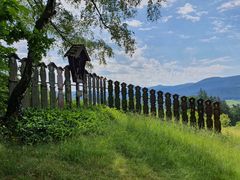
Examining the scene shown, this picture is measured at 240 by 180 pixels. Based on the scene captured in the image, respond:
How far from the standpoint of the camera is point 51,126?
907 centimetres

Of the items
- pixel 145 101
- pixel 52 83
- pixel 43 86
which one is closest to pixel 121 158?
pixel 43 86

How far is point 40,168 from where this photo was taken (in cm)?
691

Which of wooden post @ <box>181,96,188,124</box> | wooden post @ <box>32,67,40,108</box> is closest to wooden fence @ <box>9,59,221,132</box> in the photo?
wooden post @ <box>181,96,188,124</box>

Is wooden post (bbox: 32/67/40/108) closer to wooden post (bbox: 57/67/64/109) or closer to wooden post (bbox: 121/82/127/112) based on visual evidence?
wooden post (bbox: 57/67/64/109)

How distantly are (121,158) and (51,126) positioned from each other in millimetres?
1801

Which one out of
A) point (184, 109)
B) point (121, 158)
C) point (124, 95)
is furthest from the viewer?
point (124, 95)

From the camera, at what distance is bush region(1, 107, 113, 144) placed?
342 inches

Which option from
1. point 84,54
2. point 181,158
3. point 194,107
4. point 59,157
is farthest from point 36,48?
point 194,107

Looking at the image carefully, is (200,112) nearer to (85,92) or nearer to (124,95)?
(124,95)

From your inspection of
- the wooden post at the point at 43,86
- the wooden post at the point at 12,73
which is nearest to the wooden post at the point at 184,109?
the wooden post at the point at 43,86

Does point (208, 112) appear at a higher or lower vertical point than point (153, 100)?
lower

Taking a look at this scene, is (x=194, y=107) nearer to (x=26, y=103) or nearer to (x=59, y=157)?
(x=26, y=103)

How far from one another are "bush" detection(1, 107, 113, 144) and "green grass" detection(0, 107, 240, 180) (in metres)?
0.14

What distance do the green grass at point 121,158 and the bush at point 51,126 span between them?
0.14m
